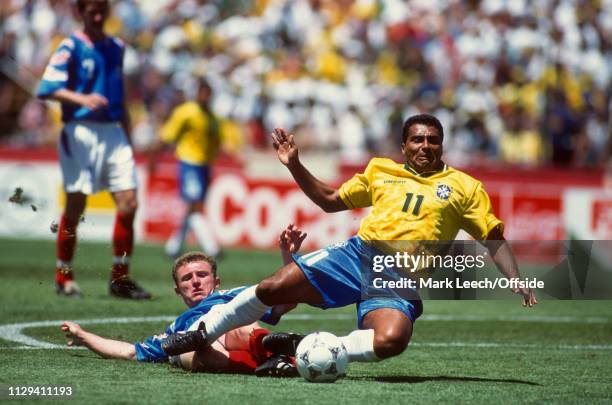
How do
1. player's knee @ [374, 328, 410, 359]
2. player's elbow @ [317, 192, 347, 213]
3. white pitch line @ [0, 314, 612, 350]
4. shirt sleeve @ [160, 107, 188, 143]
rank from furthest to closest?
shirt sleeve @ [160, 107, 188, 143] < white pitch line @ [0, 314, 612, 350] < player's elbow @ [317, 192, 347, 213] < player's knee @ [374, 328, 410, 359]

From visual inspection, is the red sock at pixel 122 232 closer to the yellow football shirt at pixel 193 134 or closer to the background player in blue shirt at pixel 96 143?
the background player in blue shirt at pixel 96 143

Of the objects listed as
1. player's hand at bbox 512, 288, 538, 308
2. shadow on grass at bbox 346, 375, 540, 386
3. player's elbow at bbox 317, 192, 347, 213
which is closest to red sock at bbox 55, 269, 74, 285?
player's elbow at bbox 317, 192, 347, 213

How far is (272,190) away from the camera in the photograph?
61.9ft

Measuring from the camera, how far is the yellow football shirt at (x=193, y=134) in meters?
15.9

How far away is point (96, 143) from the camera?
1052 cm

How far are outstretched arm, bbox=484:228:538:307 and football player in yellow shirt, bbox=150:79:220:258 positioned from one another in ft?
31.4

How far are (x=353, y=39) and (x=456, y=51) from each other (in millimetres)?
1845

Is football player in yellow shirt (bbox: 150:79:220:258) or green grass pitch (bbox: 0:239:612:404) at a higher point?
football player in yellow shirt (bbox: 150:79:220:258)

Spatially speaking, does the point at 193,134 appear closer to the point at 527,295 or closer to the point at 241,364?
the point at 241,364

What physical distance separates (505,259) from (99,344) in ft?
8.04

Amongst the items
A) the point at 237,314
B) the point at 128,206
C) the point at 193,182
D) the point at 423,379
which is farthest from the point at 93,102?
the point at 193,182

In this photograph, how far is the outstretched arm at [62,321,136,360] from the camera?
686cm

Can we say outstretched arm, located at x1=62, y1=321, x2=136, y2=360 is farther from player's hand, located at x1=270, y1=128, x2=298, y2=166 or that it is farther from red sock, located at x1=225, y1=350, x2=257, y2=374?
player's hand, located at x1=270, y1=128, x2=298, y2=166

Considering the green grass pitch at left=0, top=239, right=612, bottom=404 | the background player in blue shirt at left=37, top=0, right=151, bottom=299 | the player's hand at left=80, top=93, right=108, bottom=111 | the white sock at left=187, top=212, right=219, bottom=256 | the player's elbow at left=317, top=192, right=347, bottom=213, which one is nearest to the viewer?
the green grass pitch at left=0, top=239, right=612, bottom=404
